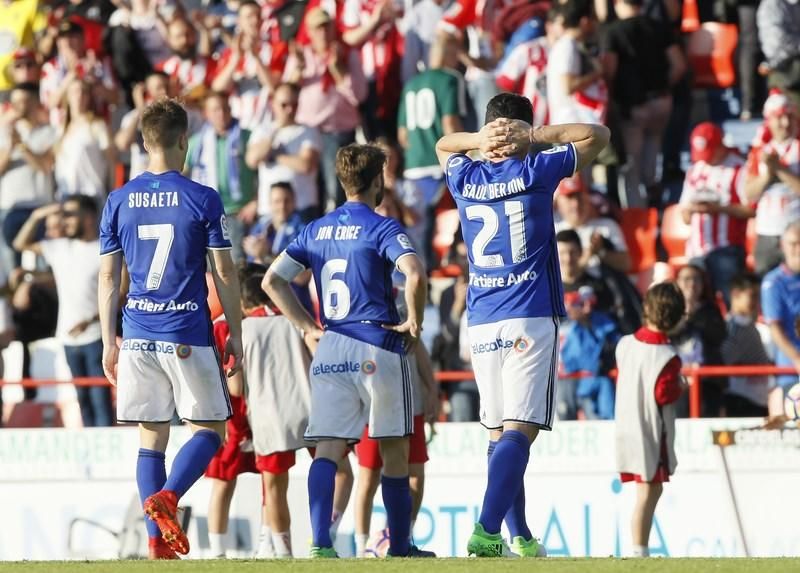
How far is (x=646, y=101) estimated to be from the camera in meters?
15.3

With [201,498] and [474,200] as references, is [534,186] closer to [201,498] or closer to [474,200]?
[474,200]

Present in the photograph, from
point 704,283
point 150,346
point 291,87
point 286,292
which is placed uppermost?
point 291,87

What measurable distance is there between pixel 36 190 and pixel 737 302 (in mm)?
6490

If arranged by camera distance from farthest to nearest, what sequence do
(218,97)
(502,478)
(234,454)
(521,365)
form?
(218,97), (234,454), (521,365), (502,478)

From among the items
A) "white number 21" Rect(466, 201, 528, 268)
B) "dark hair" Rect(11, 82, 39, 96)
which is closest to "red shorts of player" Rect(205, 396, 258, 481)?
"white number 21" Rect(466, 201, 528, 268)

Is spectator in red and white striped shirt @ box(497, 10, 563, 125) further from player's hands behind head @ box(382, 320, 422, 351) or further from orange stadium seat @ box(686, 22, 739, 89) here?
player's hands behind head @ box(382, 320, 422, 351)

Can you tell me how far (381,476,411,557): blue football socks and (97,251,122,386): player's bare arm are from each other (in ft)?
4.87

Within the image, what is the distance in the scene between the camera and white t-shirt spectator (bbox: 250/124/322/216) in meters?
14.6

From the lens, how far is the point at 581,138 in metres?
7.79

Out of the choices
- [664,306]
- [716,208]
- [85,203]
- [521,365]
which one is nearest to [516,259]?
[521,365]

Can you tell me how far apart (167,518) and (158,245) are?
133 cm

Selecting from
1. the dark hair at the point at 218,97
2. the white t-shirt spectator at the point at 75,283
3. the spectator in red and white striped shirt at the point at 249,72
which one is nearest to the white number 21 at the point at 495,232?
the white t-shirt spectator at the point at 75,283

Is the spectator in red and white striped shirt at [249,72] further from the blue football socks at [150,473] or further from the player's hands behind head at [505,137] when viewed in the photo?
the player's hands behind head at [505,137]

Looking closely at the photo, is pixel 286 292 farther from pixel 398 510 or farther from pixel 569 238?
pixel 569 238
